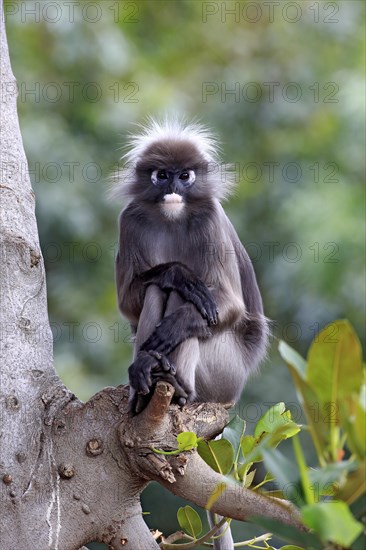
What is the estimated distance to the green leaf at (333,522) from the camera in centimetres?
151

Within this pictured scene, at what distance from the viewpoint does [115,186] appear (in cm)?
422

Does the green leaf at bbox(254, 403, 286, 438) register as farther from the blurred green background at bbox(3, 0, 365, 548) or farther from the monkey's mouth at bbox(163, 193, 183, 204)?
the blurred green background at bbox(3, 0, 365, 548)

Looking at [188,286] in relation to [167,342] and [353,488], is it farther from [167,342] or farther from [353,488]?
[353,488]

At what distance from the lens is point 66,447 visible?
2.73 metres

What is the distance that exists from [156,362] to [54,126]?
6.32m

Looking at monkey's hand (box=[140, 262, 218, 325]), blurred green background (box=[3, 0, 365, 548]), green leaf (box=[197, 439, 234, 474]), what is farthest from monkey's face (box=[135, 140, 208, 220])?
blurred green background (box=[3, 0, 365, 548])

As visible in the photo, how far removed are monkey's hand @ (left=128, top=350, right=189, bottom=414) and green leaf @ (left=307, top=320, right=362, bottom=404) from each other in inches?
49.9

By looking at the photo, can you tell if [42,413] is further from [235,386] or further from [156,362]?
[235,386]

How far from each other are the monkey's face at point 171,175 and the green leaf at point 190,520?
4.79ft

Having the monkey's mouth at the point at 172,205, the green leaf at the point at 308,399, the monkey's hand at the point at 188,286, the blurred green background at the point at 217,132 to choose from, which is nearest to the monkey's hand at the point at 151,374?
the monkey's hand at the point at 188,286

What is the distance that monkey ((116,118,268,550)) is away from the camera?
11.3 feet

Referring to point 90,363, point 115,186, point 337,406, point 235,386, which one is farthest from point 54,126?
point 337,406

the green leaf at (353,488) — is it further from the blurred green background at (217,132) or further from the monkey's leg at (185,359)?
the blurred green background at (217,132)

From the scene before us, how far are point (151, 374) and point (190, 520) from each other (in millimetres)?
543
